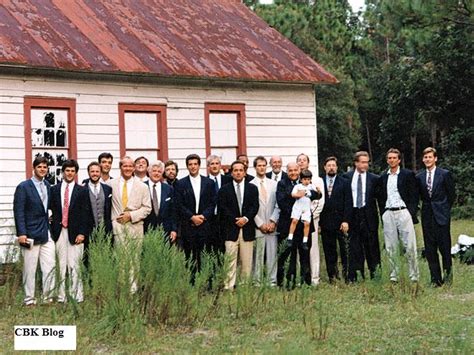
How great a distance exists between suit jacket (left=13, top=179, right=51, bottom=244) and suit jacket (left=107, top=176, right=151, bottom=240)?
35.0 inches

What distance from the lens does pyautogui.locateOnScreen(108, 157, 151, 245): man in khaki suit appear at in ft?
34.6

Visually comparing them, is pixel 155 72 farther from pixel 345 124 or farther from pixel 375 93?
pixel 375 93

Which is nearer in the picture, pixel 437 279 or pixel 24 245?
pixel 24 245

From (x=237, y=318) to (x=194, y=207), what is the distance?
2.43 m

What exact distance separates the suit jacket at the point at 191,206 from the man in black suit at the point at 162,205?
103 millimetres

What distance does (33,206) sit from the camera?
1023 centimetres

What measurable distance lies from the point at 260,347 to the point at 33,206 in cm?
395

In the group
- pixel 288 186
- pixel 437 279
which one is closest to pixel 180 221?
pixel 288 186

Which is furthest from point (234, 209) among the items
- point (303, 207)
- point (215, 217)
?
point (303, 207)

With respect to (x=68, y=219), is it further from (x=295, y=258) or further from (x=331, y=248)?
(x=331, y=248)

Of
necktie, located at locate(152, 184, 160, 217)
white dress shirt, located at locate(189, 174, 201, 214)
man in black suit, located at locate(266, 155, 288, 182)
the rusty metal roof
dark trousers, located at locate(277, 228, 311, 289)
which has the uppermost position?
the rusty metal roof

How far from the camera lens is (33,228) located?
1022 centimetres

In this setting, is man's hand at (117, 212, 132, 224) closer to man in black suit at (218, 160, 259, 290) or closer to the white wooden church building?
man in black suit at (218, 160, 259, 290)

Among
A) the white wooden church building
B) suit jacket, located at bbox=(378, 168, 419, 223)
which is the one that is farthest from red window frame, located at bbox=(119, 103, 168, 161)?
suit jacket, located at bbox=(378, 168, 419, 223)
